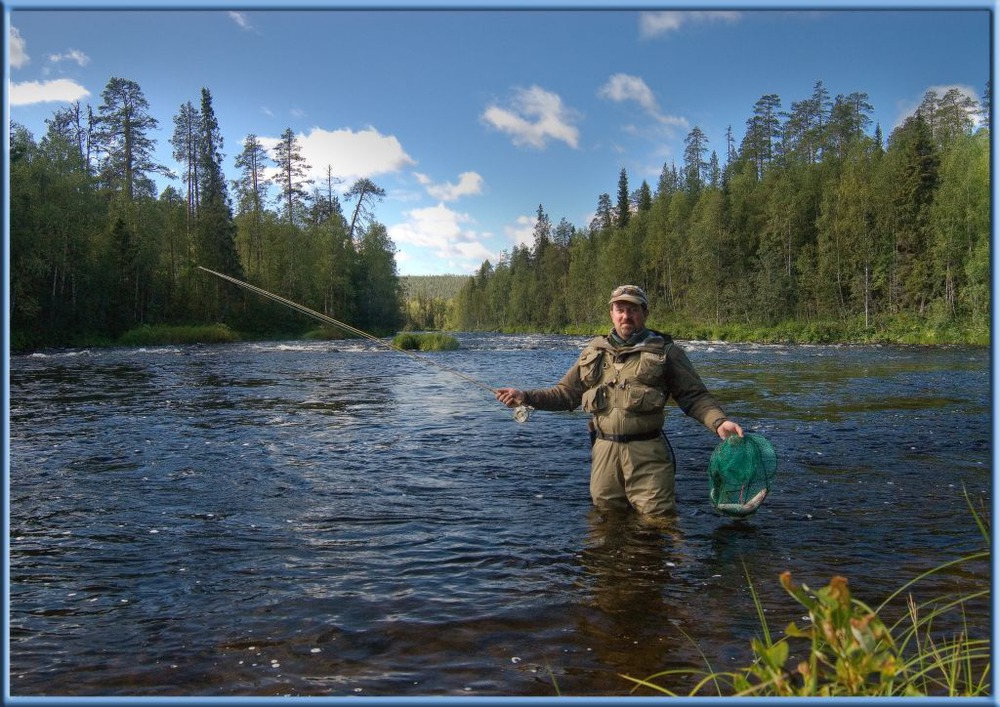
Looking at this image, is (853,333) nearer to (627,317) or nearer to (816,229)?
(816,229)

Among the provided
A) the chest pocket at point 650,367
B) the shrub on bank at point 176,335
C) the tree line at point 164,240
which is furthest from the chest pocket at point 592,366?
the shrub on bank at point 176,335

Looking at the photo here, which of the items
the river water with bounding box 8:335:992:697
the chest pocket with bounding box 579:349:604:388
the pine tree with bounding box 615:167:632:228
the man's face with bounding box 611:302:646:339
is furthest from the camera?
the pine tree with bounding box 615:167:632:228

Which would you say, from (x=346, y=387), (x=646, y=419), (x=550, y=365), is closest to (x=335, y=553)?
(x=646, y=419)

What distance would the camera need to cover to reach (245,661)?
3391 millimetres

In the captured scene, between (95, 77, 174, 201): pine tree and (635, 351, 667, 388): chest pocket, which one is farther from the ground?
(95, 77, 174, 201): pine tree

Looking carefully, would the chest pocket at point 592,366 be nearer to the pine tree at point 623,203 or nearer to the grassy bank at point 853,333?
the grassy bank at point 853,333

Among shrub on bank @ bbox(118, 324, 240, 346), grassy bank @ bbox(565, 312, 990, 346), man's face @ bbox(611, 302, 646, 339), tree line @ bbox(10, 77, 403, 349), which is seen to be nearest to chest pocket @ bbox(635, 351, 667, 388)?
man's face @ bbox(611, 302, 646, 339)

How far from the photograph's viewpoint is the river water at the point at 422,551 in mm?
3398

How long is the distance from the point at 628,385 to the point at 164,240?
47.8m

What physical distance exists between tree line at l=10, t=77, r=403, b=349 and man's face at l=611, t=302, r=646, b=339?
22709 millimetres

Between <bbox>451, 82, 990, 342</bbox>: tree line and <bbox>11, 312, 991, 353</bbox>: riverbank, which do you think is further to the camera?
<bbox>451, 82, 990, 342</bbox>: tree line

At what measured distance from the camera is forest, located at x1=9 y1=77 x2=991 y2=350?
33500 millimetres

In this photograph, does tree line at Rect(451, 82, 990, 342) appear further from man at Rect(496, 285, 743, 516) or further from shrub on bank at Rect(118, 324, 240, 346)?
shrub on bank at Rect(118, 324, 240, 346)

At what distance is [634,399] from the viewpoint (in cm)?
540
